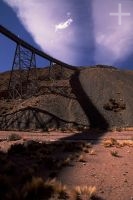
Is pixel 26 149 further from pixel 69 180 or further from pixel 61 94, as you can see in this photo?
pixel 61 94

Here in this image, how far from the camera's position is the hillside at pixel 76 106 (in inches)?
1797

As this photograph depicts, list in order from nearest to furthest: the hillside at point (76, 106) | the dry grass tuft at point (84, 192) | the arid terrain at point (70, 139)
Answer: the dry grass tuft at point (84, 192) → the arid terrain at point (70, 139) → the hillside at point (76, 106)

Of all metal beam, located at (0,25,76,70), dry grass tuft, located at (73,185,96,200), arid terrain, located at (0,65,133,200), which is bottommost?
dry grass tuft, located at (73,185,96,200)

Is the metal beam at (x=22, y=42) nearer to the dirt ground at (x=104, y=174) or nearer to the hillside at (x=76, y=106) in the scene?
the hillside at (x=76, y=106)

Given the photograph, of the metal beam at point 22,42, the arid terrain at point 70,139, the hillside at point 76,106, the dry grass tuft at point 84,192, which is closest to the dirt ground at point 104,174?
the arid terrain at point 70,139

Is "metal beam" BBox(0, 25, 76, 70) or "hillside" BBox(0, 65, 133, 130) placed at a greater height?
"metal beam" BBox(0, 25, 76, 70)

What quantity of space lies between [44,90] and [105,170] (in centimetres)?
3859

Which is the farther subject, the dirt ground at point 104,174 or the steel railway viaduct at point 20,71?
the steel railway viaduct at point 20,71

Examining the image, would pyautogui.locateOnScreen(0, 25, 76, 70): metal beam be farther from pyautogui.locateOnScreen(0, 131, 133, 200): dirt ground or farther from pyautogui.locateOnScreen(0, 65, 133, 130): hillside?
pyautogui.locateOnScreen(0, 131, 133, 200): dirt ground

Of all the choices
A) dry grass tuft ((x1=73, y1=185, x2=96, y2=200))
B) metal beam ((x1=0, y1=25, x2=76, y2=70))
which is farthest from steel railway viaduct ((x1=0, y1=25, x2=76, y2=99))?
dry grass tuft ((x1=73, y1=185, x2=96, y2=200))

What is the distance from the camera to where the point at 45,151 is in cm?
2095

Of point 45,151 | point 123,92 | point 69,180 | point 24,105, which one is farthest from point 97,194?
point 123,92

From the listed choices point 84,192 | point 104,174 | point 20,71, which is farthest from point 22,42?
point 84,192

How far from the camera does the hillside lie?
150 ft
